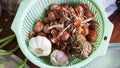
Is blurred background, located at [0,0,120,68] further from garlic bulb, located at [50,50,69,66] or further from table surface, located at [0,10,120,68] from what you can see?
garlic bulb, located at [50,50,69,66]

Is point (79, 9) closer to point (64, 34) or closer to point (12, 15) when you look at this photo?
point (64, 34)

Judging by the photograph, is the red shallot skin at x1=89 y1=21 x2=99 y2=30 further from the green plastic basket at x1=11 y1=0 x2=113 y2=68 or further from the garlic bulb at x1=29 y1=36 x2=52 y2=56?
the garlic bulb at x1=29 y1=36 x2=52 y2=56

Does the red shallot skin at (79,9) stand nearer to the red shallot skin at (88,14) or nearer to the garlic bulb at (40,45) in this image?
the red shallot skin at (88,14)

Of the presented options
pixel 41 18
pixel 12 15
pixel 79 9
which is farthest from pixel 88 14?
pixel 12 15

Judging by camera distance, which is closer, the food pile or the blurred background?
the food pile

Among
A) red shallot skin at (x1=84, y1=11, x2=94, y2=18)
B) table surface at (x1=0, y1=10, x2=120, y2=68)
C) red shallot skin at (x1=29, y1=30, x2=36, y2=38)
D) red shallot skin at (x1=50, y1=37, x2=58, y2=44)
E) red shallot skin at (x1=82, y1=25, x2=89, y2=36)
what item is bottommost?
table surface at (x1=0, y1=10, x2=120, y2=68)

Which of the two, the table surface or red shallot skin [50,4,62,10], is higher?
red shallot skin [50,4,62,10]

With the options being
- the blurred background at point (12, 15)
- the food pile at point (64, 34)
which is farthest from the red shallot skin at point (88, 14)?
the blurred background at point (12, 15)

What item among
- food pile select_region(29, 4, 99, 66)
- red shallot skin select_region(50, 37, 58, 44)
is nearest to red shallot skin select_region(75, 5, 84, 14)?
food pile select_region(29, 4, 99, 66)

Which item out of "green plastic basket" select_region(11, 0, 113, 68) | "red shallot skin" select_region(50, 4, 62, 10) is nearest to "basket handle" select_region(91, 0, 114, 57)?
"green plastic basket" select_region(11, 0, 113, 68)
